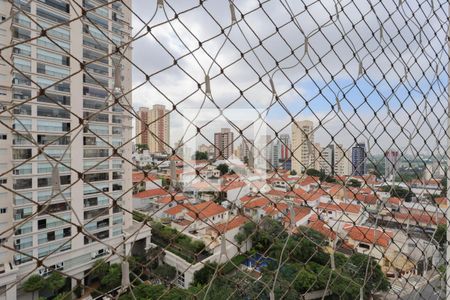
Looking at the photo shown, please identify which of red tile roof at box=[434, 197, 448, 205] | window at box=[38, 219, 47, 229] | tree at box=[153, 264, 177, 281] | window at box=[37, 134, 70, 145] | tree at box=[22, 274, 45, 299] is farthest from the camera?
window at box=[38, 219, 47, 229]

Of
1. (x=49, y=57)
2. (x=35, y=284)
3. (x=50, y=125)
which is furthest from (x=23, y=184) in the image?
(x=49, y=57)

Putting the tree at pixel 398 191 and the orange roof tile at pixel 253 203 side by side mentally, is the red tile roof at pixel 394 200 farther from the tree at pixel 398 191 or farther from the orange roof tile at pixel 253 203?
the orange roof tile at pixel 253 203

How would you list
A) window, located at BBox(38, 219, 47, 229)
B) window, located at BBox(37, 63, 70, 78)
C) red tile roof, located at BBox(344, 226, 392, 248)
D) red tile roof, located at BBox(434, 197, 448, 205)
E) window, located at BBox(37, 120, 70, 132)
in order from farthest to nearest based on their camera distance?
window, located at BBox(38, 219, 47, 229) < window, located at BBox(37, 120, 70, 132) < window, located at BBox(37, 63, 70, 78) < red tile roof, located at BBox(434, 197, 448, 205) < red tile roof, located at BBox(344, 226, 392, 248)

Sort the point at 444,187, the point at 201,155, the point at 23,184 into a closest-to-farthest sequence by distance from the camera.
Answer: the point at 201,155 → the point at 444,187 → the point at 23,184

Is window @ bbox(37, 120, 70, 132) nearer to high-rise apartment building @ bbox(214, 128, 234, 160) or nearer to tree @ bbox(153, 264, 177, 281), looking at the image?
tree @ bbox(153, 264, 177, 281)

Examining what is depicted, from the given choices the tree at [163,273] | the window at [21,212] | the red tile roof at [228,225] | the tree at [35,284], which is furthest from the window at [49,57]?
the red tile roof at [228,225]

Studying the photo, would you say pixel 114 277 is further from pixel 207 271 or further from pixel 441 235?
pixel 441 235

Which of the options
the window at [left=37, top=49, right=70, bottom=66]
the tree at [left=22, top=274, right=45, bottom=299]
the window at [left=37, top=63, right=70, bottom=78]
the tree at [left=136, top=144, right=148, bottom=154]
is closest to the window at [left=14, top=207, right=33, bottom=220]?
the tree at [left=22, top=274, right=45, bottom=299]
